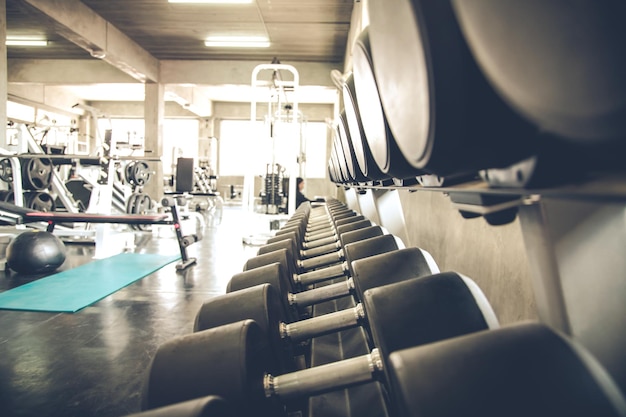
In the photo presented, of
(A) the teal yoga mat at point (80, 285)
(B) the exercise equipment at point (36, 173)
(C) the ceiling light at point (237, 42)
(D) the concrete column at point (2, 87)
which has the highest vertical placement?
(C) the ceiling light at point (237, 42)

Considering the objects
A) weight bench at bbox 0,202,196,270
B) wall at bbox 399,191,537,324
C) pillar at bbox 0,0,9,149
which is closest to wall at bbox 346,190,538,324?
wall at bbox 399,191,537,324

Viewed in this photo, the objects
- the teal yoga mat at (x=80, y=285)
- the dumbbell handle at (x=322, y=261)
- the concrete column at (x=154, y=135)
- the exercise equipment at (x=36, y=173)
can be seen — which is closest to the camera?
the dumbbell handle at (x=322, y=261)

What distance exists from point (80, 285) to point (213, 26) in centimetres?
471

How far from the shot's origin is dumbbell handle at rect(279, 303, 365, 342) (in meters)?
0.82

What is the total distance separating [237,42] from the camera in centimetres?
647

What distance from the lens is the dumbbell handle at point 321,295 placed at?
1.05 m

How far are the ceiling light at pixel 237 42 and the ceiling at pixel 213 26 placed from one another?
0.13m

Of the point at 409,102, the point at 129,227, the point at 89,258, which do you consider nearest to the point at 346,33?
the point at 129,227

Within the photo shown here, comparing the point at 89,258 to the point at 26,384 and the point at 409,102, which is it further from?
the point at 409,102

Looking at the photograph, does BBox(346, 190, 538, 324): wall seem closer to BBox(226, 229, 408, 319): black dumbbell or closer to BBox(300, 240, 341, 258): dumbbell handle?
BBox(226, 229, 408, 319): black dumbbell

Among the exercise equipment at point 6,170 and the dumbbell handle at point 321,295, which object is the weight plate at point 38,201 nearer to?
the exercise equipment at point 6,170

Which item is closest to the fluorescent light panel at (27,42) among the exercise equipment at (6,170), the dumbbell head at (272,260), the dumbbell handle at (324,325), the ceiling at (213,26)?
the ceiling at (213,26)

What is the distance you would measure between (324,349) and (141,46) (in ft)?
23.7

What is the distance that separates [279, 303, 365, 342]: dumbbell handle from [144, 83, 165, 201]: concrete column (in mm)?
6880
